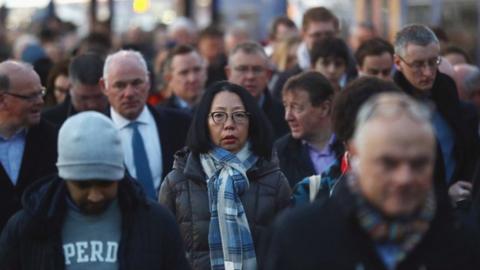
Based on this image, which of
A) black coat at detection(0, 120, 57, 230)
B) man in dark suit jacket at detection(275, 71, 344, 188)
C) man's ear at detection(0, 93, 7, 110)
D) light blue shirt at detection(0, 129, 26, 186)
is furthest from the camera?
man in dark suit jacket at detection(275, 71, 344, 188)

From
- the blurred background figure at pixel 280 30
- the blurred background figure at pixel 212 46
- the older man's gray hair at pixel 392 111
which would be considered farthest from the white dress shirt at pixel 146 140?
the blurred background figure at pixel 212 46

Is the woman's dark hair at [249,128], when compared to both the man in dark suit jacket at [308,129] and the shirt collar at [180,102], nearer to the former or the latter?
the man in dark suit jacket at [308,129]

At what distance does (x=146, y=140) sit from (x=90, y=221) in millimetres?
3785

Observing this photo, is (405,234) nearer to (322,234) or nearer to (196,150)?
(322,234)

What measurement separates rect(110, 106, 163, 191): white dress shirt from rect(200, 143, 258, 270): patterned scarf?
6.07ft

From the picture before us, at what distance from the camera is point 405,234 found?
4.39m

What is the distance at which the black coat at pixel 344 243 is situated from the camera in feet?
14.6

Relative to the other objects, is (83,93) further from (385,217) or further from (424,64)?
(385,217)

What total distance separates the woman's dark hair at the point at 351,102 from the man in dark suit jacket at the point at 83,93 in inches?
170

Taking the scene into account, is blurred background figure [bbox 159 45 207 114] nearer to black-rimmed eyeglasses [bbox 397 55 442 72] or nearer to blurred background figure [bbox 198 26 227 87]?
black-rimmed eyeglasses [bbox 397 55 442 72]

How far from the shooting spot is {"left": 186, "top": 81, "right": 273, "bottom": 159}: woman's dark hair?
7531 mm

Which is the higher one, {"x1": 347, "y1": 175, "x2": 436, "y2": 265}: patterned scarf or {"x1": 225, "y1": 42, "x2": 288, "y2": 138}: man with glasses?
{"x1": 347, "y1": 175, "x2": 436, "y2": 265}: patterned scarf

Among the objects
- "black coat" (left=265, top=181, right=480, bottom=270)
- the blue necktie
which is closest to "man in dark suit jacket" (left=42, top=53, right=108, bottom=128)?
the blue necktie

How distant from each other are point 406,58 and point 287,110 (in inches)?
37.3
